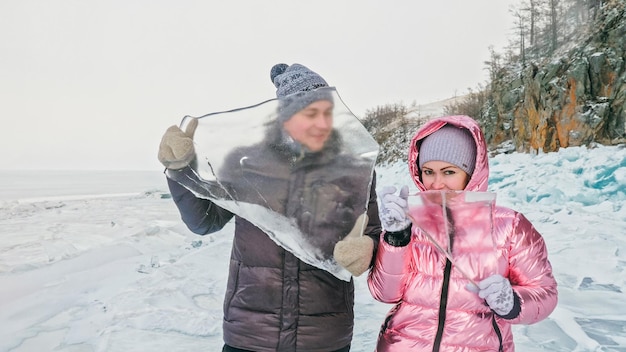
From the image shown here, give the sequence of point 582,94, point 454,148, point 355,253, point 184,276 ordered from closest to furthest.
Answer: point 355,253 < point 454,148 < point 184,276 < point 582,94

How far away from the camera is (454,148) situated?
5.93 feet

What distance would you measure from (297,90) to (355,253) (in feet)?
2.17

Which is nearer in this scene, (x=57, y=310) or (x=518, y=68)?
(x=57, y=310)

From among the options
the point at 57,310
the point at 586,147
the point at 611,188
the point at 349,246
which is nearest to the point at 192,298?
the point at 57,310

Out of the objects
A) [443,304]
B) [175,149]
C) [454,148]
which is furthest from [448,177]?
[175,149]

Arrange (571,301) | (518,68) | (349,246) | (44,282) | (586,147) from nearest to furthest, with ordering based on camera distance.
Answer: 1. (349,246)
2. (571,301)
3. (44,282)
4. (586,147)
5. (518,68)

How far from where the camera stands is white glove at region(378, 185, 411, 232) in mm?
1526

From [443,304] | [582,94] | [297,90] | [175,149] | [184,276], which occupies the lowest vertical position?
[184,276]

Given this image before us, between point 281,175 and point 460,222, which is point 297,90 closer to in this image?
point 281,175

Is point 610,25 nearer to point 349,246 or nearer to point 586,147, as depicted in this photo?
point 586,147

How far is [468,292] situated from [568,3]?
92.3ft

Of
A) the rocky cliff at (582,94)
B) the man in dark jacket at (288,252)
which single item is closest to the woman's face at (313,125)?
the man in dark jacket at (288,252)

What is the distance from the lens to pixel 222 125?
5.67 feet

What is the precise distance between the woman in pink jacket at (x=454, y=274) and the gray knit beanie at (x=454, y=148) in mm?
187
